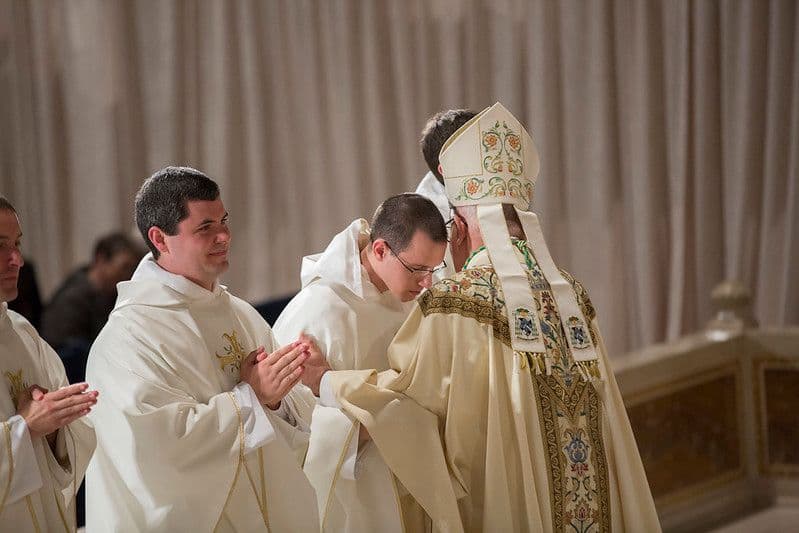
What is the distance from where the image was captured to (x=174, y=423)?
334 centimetres

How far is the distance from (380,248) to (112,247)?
4.25 m

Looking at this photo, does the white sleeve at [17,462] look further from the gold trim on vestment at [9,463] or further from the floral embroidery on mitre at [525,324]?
the floral embroidery on mitre at [525,324]

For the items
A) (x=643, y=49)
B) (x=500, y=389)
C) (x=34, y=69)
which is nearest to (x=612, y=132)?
(x=643, y=49)

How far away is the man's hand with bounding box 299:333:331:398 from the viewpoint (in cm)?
383

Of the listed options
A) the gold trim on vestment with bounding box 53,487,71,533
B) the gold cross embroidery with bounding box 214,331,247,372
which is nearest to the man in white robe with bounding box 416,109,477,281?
the gold cross embroidery with bounding box 214,331,247,372

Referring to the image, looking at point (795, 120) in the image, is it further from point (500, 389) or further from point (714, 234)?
point (500, 389)

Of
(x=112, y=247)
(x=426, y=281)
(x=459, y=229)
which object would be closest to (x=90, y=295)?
(x=112, y=247)

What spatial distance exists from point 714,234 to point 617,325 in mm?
906

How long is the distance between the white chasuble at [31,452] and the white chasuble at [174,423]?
105 millimetres

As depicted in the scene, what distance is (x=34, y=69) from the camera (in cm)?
888

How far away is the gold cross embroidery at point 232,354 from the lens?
356 centimetres

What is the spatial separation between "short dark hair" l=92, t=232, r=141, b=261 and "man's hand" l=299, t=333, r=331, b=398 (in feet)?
13.6

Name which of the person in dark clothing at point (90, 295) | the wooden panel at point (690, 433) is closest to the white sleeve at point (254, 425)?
the wooden panel at point (690, 433)

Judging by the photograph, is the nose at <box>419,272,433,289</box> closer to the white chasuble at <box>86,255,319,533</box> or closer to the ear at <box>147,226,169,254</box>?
the white chasuble at <box>86,255,319,533</box>
